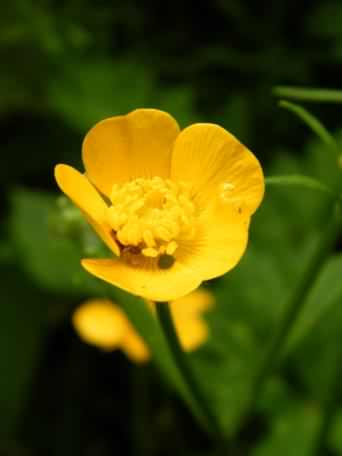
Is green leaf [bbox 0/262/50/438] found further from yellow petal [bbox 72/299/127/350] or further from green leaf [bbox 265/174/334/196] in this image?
green leaf [bbox 265/174/334/196]

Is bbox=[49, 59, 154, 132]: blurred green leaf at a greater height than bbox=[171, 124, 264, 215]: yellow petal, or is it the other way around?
bbox=[171, 124, 264, 215]: yellow petal

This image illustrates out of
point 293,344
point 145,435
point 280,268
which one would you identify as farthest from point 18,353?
point 293,344

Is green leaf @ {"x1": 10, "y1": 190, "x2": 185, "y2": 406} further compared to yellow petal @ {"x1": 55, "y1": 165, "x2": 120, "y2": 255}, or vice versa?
green leaf @ {"x1": 10, "y1": 190, "x2": 185, "y2": 406}

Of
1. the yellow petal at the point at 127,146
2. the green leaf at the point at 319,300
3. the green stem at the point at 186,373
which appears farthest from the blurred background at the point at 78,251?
the yellow petal at the point at 127,146

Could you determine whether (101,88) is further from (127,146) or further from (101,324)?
(127,146)

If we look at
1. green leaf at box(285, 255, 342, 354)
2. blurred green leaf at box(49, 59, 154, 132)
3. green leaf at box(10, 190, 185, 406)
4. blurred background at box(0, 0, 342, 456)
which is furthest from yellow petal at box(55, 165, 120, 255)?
blurred green leaf at box(49, 59, 154, 132)

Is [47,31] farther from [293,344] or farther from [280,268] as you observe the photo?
[293,344]

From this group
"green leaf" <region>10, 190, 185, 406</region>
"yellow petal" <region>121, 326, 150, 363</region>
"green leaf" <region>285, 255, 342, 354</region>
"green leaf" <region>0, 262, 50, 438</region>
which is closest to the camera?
"green leaf" <region>285, 255, 342, 354</region>

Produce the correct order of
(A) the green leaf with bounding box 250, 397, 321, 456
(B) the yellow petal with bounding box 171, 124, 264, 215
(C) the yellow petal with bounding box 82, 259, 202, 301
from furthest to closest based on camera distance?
(A) the green leaf with bounding box 250, 397, 321, 456 → (B) the yellow petal with bounding box 171, 124, 264, 215 → (C) the yellow petal with bounding box 82, 259, 202, 301
